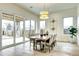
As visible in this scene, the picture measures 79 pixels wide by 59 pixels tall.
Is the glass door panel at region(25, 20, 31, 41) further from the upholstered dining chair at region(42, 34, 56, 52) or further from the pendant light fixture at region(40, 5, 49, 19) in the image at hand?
the upholstered dining chair at region(42, 34, 56, 52)

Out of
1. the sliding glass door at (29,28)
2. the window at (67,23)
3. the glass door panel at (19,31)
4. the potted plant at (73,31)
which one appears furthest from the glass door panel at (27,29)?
the potted plant at (73,31)

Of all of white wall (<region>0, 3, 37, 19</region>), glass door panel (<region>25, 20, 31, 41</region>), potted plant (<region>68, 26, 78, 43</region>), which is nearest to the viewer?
potted plant (<region>68, 26, 78, 43</region>)

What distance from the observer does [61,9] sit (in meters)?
4.25

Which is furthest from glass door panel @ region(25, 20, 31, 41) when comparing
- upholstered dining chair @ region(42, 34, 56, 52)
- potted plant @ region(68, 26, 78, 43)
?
potted plant @ region(68, 26, 78, 43)

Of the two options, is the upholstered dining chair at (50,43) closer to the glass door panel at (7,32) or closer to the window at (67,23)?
the window at (67,23)

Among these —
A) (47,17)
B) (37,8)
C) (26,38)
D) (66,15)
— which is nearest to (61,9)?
(66,15)

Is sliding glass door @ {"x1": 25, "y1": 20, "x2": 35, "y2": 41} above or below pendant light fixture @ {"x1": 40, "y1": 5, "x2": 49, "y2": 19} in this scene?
below

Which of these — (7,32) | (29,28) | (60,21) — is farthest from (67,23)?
(7,32)

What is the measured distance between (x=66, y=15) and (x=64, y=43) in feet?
4.01

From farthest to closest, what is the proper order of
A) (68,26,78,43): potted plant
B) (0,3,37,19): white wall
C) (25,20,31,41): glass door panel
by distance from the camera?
(25,20,31,41): glass door panel < (0,3,37,19): white wall < (68,26,78,43): potted plant

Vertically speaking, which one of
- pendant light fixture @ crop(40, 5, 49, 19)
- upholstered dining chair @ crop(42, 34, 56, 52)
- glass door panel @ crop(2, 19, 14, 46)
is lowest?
upholstered dining chair @ crop(42, 34, 56, 52)

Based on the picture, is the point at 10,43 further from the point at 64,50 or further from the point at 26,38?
the point at 64,50

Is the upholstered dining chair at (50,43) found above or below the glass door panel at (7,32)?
below

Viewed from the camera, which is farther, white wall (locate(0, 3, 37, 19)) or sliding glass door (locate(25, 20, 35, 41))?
sliding glass door (locate(25, 20, 35, 41))
